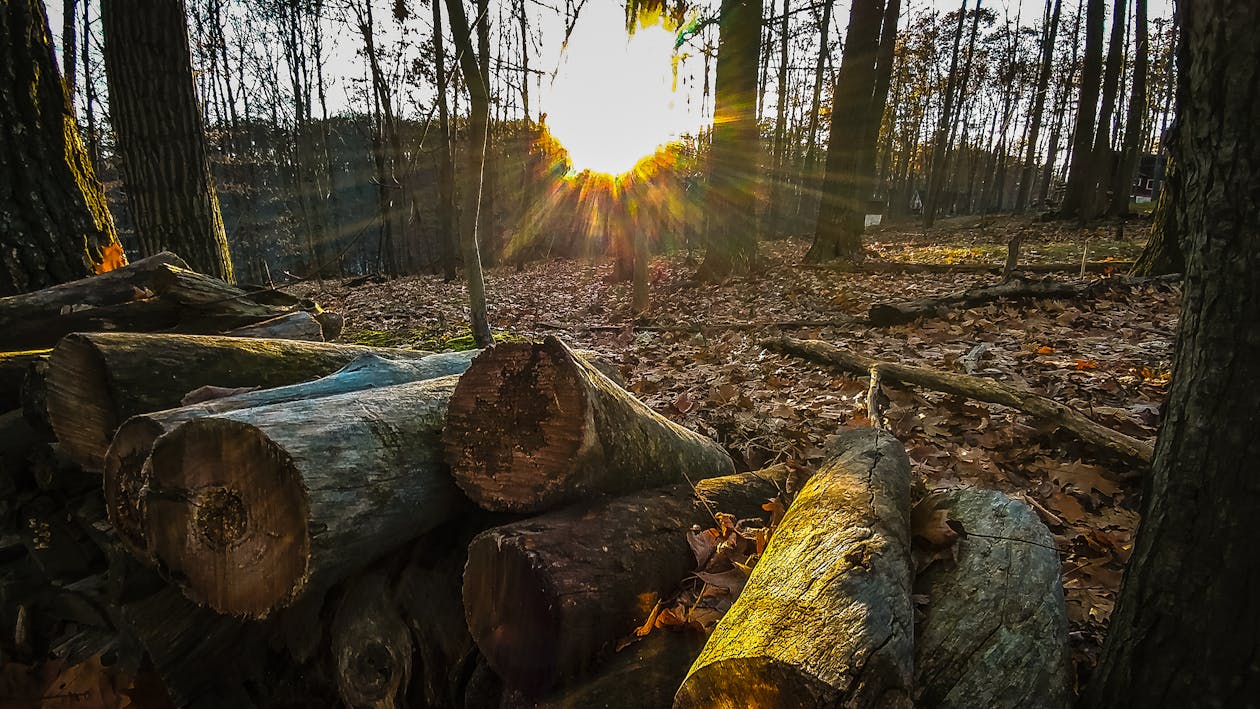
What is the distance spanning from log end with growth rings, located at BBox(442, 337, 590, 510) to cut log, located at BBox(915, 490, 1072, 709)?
3.41 feet

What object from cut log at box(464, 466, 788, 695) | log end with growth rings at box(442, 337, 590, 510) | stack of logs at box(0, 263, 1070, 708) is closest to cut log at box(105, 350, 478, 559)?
stack of logs at box(0, 263, 1070, 708)

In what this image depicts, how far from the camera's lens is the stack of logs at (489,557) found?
1240mm

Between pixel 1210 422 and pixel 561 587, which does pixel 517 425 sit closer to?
pixel 561 587

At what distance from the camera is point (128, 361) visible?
91.0 inches

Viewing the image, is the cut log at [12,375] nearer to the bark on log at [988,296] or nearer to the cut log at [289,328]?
the cut log at [289,328]

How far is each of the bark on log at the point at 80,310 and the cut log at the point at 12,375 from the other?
1.58 feet

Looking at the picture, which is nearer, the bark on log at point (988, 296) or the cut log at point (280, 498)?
the cut log at point (280, 498)

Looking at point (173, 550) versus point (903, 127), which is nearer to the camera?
point (173, 550)

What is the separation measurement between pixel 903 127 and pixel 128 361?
4565 cm

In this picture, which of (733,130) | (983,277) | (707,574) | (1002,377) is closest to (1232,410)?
(707,574)

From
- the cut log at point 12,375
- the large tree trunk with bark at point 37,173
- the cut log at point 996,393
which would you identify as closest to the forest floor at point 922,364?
the cut log at point 996,393

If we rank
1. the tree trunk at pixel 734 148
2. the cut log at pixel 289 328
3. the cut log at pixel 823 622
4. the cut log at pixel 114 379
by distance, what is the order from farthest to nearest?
the tree trunk at pixel 734 148 < the cut log at pixel 289 328 < the cut log at pixel 114 379 < the cut log at pixel 823 622

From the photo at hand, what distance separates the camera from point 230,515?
1.64m

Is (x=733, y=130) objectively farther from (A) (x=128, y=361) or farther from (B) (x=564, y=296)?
(A) (x=128, y=361)
